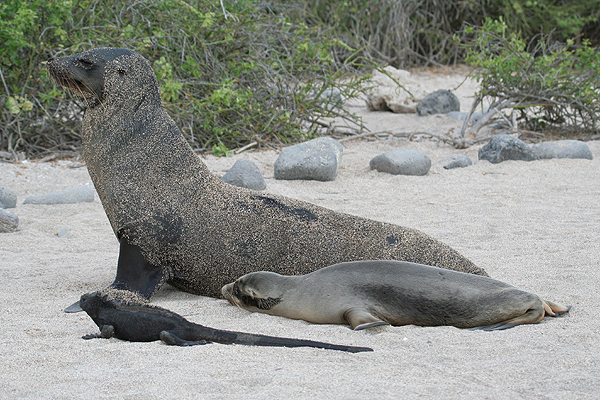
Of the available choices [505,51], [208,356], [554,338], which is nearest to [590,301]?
[554,338]

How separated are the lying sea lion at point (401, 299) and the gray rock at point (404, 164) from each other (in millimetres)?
4471

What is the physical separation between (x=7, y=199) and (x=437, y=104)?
7481mm

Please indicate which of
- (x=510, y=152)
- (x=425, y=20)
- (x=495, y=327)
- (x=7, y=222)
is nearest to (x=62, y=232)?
(x=7, y=222)

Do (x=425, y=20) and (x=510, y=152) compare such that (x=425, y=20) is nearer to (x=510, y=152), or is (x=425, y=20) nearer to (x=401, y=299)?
(x=510, y=152)

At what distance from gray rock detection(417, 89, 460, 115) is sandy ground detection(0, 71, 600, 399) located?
4613mm

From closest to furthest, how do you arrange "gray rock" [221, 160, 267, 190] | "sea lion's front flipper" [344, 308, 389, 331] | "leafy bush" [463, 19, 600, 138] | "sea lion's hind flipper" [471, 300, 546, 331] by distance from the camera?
"sea lion's front flipper" [344, 308, 389, 331], "sea lion's hind flipper" [471, 300, 546, 331], "gray rock" [221, 160, 267, 190], "leafy bush" [463, 19, 600, 138]

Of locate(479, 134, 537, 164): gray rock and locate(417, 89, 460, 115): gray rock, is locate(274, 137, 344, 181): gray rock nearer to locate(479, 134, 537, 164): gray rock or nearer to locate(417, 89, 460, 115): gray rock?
locate(479, 134, 537, 164): gray rock

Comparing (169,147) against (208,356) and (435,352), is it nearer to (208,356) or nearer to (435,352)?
(208,356)

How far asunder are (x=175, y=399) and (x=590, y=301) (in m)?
2.34

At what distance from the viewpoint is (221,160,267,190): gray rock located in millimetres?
6664

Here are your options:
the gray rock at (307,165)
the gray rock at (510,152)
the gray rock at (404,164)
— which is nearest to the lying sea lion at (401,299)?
the gray rock at (307,165)

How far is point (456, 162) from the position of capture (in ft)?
26.7

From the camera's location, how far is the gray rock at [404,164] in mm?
7738

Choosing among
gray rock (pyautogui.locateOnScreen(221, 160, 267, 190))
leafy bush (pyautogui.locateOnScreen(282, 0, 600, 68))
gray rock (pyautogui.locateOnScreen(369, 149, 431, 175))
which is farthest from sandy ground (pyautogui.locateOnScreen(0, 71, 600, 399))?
leafy bush (pyautogui.locateOnScreen(282, 0, 600, 68))
